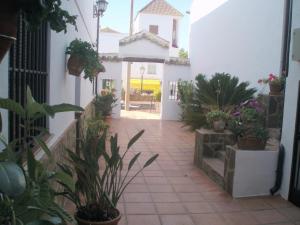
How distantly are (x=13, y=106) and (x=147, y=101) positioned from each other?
67.3 feet

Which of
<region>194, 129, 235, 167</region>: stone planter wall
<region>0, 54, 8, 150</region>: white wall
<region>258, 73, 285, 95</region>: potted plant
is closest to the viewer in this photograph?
<region>0, 54, 8, 150</region>: white wall

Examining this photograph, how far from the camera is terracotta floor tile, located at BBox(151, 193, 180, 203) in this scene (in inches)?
186

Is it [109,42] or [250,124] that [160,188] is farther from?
[109,42]

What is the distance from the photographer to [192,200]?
4.76 metres

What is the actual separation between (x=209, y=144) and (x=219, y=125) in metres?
0.67

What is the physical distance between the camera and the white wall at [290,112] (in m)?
4.61

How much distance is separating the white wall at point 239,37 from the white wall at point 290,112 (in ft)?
9.15

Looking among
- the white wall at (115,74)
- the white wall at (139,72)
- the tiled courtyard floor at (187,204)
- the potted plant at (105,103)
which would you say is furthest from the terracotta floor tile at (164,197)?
the white wall at (139,72)

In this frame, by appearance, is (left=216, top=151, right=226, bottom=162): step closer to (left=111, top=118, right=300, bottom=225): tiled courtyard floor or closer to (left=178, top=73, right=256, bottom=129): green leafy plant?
(left=111, top=118, right=300, bottom=225): tiled courtyard floor

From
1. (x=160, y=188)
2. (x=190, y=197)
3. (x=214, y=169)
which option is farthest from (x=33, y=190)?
(x=214, y=169)

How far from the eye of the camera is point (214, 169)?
5.81 m

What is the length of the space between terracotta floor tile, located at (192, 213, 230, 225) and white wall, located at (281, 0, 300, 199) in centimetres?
122

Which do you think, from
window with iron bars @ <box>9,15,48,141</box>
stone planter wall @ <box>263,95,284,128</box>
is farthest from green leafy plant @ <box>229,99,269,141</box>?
window with iron bars @ <box>9,15,48,141</box>

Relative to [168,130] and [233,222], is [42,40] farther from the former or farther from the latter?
[168,130]
